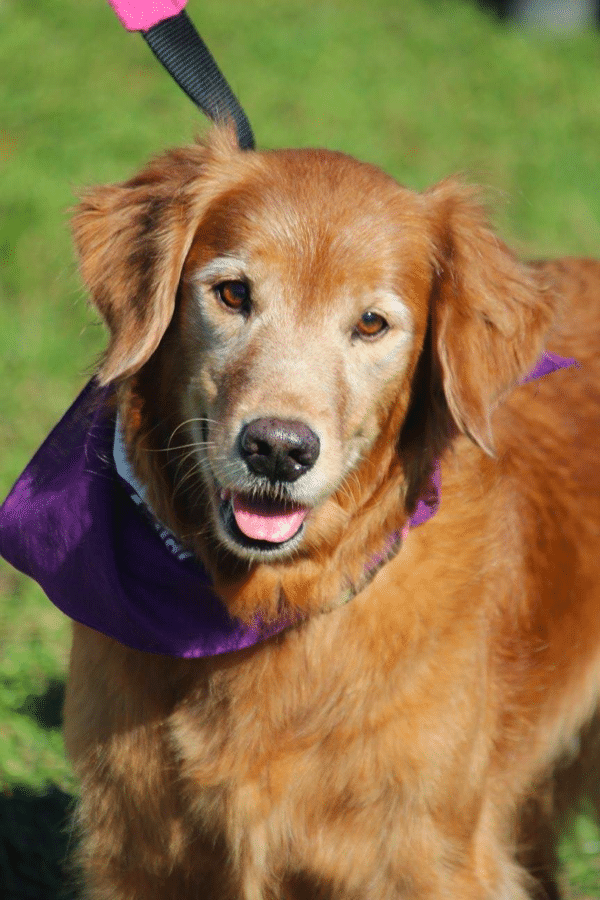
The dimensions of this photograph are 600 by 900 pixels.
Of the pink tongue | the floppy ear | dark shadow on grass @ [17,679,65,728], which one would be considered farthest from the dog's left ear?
dark shadow on grass @ [17,679,65,728]

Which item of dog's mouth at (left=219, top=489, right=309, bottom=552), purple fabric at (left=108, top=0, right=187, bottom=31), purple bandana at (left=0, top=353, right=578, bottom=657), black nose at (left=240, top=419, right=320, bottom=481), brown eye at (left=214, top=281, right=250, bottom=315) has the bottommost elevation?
purple bandana at (left=0, top=353, right=578, bottom=657)

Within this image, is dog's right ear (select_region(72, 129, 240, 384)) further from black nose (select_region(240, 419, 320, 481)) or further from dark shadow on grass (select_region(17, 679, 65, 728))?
dark shadow on grass (select_region(17, 679, 65, 728))

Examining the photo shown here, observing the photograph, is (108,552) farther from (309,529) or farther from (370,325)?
(370,325)

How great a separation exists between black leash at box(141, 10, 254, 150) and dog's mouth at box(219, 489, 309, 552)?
1190 millimetres

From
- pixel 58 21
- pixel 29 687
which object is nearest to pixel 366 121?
pixel 58 21

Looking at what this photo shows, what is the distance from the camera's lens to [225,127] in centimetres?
362

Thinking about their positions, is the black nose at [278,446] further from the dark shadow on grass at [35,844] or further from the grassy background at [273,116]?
the grassy background at [273,116]

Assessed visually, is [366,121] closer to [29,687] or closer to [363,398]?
[29,687]

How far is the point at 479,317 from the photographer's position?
337 cm

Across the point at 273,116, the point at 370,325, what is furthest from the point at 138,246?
the point at 273,116

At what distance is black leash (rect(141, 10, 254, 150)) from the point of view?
3.56m

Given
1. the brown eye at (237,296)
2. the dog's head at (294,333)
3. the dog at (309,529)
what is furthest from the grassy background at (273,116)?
the brown eye at (237,296)

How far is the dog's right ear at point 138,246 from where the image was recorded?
10.6 feet

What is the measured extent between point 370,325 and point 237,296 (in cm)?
36
